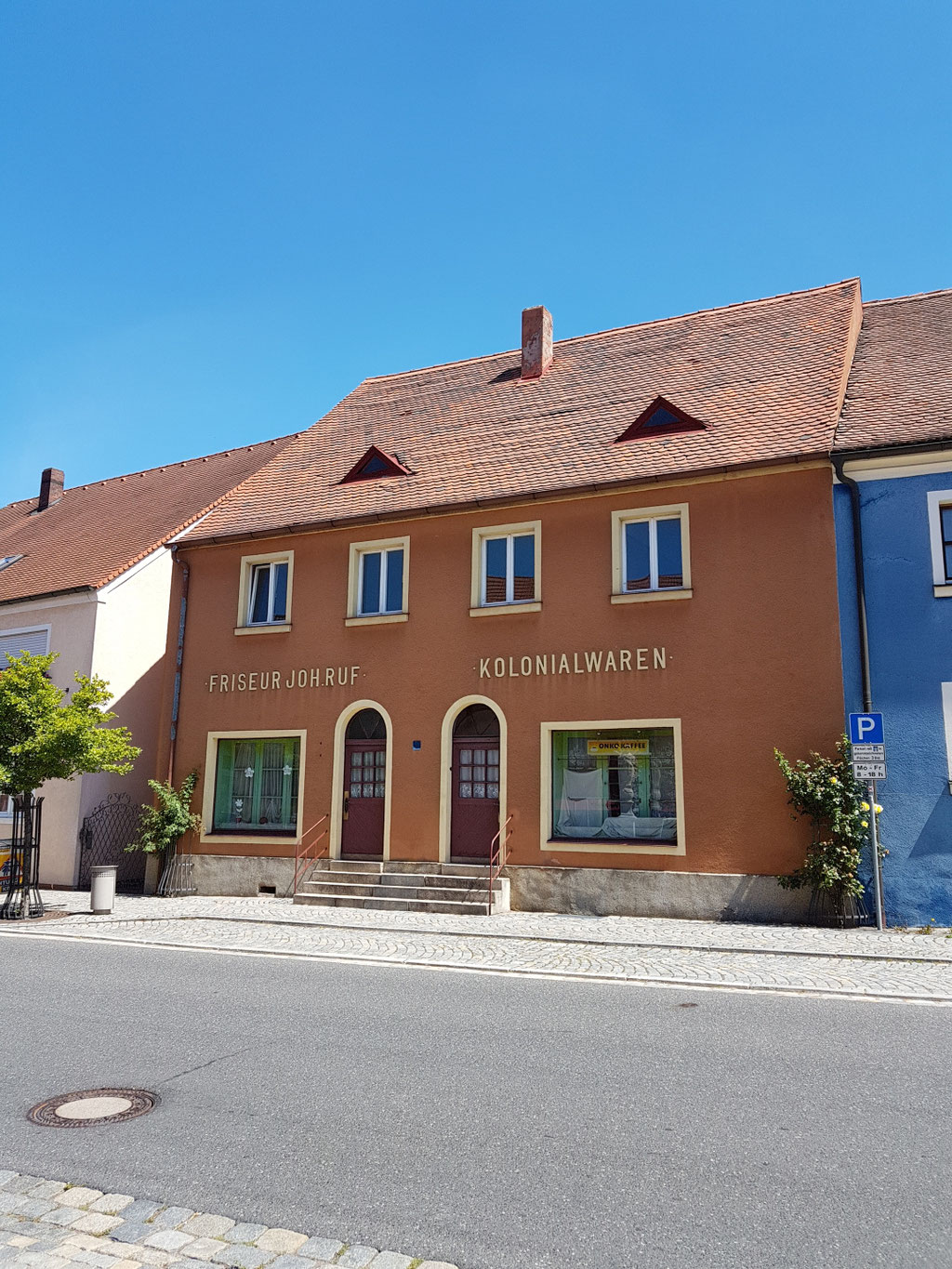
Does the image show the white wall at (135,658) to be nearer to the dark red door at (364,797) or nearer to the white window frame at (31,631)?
the white window frame at (31,631)

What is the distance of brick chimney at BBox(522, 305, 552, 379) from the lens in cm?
2108

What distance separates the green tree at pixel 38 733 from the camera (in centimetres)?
1525

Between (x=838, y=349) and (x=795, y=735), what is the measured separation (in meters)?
7.46

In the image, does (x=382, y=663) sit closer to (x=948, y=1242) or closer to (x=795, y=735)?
(x=795, y=735)

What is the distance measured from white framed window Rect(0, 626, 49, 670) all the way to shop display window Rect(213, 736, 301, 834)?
194 inches

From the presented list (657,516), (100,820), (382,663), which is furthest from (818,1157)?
(100,820)

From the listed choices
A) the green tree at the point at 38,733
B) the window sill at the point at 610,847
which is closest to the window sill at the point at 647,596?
the window sill at the point at 610,847

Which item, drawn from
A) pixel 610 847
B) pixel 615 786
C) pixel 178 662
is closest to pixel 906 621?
pixel 615 786

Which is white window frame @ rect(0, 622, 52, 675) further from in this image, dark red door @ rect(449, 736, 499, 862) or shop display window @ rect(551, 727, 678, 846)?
shop display window @ rect(551, 727, 678, 846)

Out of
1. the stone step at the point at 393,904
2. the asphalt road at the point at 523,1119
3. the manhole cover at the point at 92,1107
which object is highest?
the stone step at the point at 393,904

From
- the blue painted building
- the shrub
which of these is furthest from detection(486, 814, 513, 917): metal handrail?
the blue painted building

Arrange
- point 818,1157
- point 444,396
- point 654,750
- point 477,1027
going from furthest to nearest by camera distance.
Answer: point 444,396, point 654,750, point 477,1027, point 818,1157

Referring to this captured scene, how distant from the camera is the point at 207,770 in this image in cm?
1870

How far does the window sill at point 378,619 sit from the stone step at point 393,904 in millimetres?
4676
